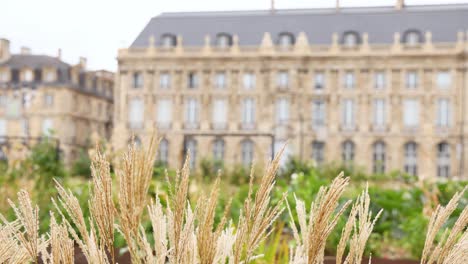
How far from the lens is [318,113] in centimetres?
4178

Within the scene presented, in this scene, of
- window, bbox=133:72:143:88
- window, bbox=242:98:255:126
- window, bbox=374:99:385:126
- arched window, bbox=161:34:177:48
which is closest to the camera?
window, bbox=374:99:385:126

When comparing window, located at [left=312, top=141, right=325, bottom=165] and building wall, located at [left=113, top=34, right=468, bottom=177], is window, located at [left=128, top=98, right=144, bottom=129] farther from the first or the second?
window, located at [left=312, top=141, right=325, bottom=165]

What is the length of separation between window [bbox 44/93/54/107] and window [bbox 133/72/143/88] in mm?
6165

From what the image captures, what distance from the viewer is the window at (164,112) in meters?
43.4

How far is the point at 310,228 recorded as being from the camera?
5.29 ft

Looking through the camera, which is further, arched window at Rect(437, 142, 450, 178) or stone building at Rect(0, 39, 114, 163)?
stone building at Rect(0, 39, 114, 163)

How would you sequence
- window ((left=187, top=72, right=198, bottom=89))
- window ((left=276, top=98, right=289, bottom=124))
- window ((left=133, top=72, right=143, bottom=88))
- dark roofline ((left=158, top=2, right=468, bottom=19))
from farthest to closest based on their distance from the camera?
1. window ((left=133, top=72, right=143, bottom=88))
2. dark roofline ((left=158, top=2, right=468, bottom=19))
3. window ((left=187, top=72, right=198, bottom=89))
4. window ((left=276, top=98, right=289, bottom=124))

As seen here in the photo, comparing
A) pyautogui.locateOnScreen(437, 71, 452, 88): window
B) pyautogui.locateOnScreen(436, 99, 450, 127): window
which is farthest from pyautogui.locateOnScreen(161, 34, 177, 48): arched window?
pyautogui.locateOnScreen(436, 99, 450, 127): window

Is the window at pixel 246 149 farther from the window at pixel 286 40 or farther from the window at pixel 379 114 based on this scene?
the window at pixel 379 114

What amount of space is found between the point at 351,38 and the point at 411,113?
17.5ft

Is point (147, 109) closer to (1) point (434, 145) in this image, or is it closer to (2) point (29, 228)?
(1) point (434, 145)

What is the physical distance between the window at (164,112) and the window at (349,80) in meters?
9.97

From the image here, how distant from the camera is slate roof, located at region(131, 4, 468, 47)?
140ft

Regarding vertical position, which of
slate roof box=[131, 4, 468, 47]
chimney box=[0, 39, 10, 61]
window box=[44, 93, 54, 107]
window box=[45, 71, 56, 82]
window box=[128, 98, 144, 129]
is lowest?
window box=[128, 98, 144, 129]
